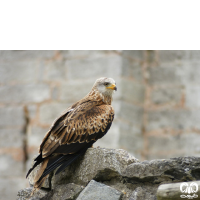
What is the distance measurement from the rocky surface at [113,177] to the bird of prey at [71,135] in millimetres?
107

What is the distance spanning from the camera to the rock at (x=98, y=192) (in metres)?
3.30

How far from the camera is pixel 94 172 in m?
3.47

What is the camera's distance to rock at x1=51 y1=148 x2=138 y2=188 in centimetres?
343

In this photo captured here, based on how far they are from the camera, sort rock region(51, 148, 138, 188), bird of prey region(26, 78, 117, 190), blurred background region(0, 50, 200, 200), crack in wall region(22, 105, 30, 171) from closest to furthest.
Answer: rock region(51, 148, 138, 188) < bird of prey region(26, 78, 117, 190) < blurred background region(0, 50, 200, 200) < crack in wall region(22, 105, 30, 171)

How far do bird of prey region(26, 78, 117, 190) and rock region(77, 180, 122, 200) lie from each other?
1.09ft

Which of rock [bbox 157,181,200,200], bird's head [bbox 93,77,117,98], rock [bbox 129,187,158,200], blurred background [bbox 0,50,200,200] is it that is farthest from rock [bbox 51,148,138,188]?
blurred background [bbox 0,50,200,200]

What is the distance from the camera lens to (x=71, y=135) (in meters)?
3.79

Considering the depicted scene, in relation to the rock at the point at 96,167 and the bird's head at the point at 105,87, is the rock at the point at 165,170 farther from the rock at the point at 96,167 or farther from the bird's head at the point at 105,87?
the bird's head at the point at 105,87

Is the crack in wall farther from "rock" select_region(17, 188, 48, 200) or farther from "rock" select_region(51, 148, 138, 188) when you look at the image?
"rock" select_region(51, 148, 138, 188)

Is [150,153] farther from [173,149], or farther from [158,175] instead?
[158,175]

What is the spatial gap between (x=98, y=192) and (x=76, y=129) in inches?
27.3
